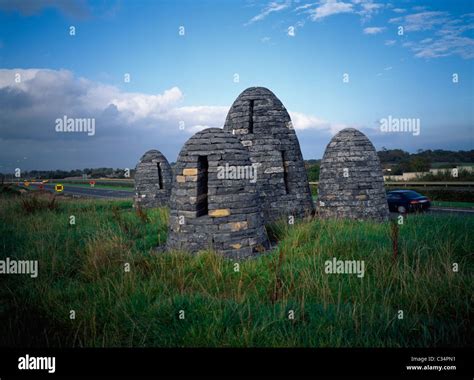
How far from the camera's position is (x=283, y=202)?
28.6 ft

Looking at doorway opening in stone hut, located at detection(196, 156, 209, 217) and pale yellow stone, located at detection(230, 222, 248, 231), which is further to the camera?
doorway opening in stone hut, located at detection(196, 156, 209, 217)

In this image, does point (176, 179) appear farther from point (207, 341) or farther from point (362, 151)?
point (362, 151)

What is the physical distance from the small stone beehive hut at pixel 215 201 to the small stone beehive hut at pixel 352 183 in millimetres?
3620

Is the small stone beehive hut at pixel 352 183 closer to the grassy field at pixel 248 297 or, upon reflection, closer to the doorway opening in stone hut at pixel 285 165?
the doorway opening in stone hut at pixel 285 165

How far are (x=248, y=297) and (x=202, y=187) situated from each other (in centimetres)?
336

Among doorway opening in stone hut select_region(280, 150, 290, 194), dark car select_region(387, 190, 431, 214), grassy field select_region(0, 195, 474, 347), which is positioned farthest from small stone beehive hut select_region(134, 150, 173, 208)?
dark car select_region(387, 190, 431, 214)

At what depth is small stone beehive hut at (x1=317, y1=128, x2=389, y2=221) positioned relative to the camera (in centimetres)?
905

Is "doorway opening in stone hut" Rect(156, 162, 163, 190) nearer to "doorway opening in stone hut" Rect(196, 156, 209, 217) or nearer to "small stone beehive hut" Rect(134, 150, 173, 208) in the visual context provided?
"small stone beehive hut" Rect(134, 150, 173, 208)

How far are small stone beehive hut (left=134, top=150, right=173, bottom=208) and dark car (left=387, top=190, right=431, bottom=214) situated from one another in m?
12.1

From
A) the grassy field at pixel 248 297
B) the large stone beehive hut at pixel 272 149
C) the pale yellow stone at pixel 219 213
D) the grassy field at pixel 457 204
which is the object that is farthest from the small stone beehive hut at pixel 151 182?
the grassy field at pixel 457 204

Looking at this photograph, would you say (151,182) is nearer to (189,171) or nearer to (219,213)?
(189,171)

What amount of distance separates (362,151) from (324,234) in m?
4.04

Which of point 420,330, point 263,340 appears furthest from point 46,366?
point 420,330

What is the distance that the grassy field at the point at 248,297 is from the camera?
3.04 metres
